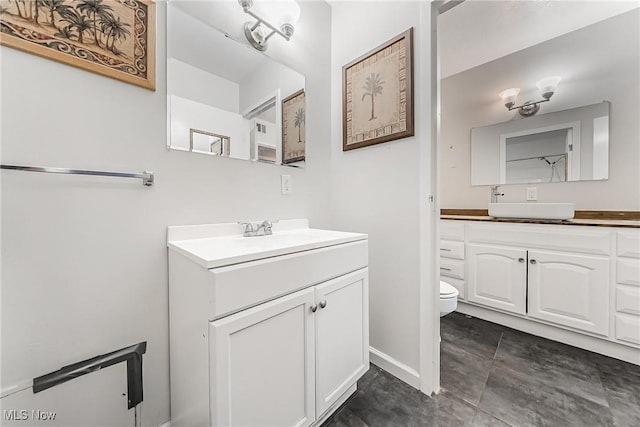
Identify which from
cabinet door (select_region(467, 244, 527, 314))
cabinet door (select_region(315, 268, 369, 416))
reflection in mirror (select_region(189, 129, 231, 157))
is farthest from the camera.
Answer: cabinet door (select_region(467, 244, 527, 314))

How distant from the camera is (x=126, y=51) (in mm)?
909

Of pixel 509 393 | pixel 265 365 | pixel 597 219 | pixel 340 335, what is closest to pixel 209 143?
pixel 265 365

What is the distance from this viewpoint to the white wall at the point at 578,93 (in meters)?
1.80

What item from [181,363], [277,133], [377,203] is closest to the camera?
[181,363]

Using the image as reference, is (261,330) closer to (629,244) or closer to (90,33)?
(90,33)

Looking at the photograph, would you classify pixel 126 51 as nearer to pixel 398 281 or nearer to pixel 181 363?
pixel 181 363

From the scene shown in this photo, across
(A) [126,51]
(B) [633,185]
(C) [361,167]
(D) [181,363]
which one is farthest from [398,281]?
(B) [633,185]

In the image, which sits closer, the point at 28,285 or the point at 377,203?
the point at 28,285

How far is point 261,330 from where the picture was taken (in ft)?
2.58

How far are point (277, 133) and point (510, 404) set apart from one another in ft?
6.18

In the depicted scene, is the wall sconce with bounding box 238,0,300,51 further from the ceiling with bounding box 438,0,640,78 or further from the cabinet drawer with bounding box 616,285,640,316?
the cabinet drawer with bounding box 616,285,640,316

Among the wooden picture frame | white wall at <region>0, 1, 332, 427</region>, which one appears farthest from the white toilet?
white wall at <region>0, 1, 332, 427</region>

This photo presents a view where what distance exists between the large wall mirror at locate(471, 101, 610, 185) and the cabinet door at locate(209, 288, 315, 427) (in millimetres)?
2531

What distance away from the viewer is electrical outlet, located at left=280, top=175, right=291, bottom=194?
4.68 ft
